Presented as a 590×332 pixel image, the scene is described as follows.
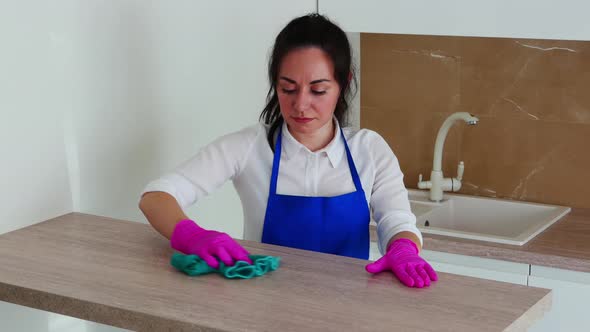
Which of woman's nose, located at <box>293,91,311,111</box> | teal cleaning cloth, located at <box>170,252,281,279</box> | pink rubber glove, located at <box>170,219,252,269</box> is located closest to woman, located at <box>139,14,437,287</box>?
woman's nose, located at <box>293,91,311,111</box>

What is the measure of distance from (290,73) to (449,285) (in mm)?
568

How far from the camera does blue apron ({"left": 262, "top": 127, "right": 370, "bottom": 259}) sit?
1.92 metres

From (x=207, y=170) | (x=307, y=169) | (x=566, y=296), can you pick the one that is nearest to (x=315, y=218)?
(x=307, y=169)

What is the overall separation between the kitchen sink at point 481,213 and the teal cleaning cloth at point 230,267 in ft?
4.00

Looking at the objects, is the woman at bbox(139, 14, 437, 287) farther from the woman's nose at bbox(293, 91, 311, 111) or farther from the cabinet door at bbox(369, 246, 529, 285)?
the cabinet door at bbox(369, 246, 529, 285)

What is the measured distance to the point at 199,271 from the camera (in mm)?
1570

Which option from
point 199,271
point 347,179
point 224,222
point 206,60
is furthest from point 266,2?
point 199,271

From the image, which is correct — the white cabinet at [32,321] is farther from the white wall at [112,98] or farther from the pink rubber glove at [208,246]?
the pink rubber glove at [208,246]

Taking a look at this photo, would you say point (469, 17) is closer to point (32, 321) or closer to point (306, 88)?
point (306, 88)

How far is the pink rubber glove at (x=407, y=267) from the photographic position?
1.52 metres

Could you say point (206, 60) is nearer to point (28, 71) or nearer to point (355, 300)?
point (28, 71)

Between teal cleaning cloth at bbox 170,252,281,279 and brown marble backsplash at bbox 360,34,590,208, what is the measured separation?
1487mm

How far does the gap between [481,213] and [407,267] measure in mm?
1426

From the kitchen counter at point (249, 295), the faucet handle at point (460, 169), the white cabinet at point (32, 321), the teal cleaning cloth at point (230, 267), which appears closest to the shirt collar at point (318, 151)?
the kitchen counter at point (249, 295)
